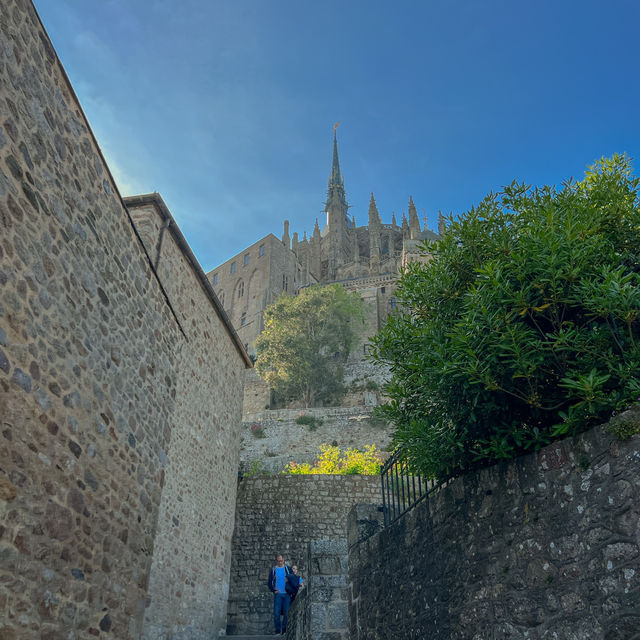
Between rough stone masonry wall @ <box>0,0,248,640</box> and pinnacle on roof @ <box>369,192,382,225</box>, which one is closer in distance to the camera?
rough stone masonry wall @ <box>0,0,248,640</box>

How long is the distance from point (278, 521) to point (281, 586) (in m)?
3.93

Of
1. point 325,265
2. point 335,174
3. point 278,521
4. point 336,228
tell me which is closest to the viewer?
point 278,521

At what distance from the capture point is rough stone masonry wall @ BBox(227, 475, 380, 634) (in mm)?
13469

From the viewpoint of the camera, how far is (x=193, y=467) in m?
10.6

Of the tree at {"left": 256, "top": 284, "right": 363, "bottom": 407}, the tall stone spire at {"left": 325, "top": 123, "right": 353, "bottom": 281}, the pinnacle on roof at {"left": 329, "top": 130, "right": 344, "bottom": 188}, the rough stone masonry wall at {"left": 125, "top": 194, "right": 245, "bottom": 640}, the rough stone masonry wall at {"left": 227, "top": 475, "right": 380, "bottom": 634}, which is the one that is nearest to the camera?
the rough stone masonry wall at {"left": 125, "top": 194, "right": 245, "bottom": 640}

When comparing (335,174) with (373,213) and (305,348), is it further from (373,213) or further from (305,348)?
(305,348)

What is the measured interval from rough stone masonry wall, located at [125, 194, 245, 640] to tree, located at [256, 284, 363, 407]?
24087 millimetres

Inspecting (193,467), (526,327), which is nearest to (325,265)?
(193,467)

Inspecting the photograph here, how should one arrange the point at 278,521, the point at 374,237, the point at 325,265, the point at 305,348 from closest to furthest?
1. the point at 278,521
2. the point at 305,348
3. the point at 374,237
4. the point at 325,265

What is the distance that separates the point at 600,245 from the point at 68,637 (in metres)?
4.93

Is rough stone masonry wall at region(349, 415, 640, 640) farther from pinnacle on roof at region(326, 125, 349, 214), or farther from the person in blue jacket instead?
pinnacle on roof at region(326, 125, 349, 214)

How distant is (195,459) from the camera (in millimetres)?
10742

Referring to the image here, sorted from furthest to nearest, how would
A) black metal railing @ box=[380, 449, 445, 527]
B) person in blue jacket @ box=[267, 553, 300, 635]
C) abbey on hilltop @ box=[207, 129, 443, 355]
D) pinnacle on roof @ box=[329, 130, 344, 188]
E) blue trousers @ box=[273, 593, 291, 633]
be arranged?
pinnacle on roof @ box=[329, 130, 344, 188] < abbey on hilltop @ box=[207, 129, 443, 355] < blue trousers @ box=[273, 593, 291, 633] < person in blue jacket @ box=[267, 553, 300, 635] < black metal railing @ box=[380, 449, 445, 527]

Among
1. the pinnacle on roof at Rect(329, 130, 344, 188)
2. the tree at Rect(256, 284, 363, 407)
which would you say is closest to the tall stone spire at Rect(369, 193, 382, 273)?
the pinnacle on roof at Rect(329, 130, 344, 188)
